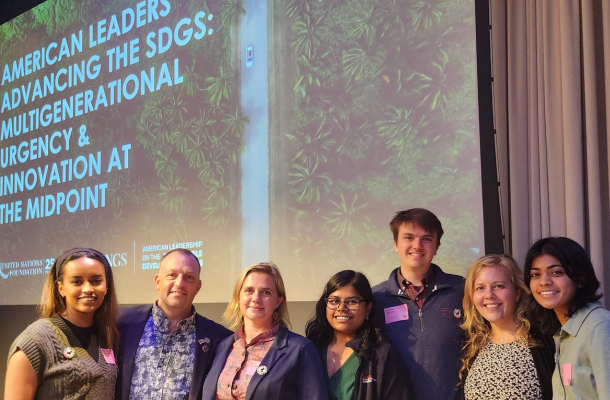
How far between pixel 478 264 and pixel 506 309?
216 millimetres

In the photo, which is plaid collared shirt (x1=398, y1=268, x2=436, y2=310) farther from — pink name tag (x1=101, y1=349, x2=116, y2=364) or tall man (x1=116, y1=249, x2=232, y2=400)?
pink name tag (x1=101, y1=349, x2=116, y2=364)

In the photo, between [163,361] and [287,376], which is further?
[163,361]

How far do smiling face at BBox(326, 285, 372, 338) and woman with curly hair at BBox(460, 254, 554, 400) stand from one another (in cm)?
44

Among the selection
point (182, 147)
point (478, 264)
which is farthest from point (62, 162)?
point (478, 264)

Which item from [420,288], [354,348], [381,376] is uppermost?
[420,288]

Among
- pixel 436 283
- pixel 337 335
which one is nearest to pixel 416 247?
pixel 436 283

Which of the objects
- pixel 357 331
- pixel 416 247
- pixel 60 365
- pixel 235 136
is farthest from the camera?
pixel 235 136

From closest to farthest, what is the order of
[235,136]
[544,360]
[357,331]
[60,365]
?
1. [544,360]
2. [60,365]
3. [357,331]
4. [235,136]

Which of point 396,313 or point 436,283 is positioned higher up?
point 436,283

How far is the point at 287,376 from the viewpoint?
8.50ft

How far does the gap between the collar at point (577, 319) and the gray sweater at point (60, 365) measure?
182 centimetres

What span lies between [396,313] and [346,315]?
0.29 meters

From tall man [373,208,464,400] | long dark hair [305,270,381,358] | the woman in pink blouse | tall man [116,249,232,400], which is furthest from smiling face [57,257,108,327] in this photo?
tall man [373,208,464,400]

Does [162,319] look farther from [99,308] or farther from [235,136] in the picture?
[235,136]
